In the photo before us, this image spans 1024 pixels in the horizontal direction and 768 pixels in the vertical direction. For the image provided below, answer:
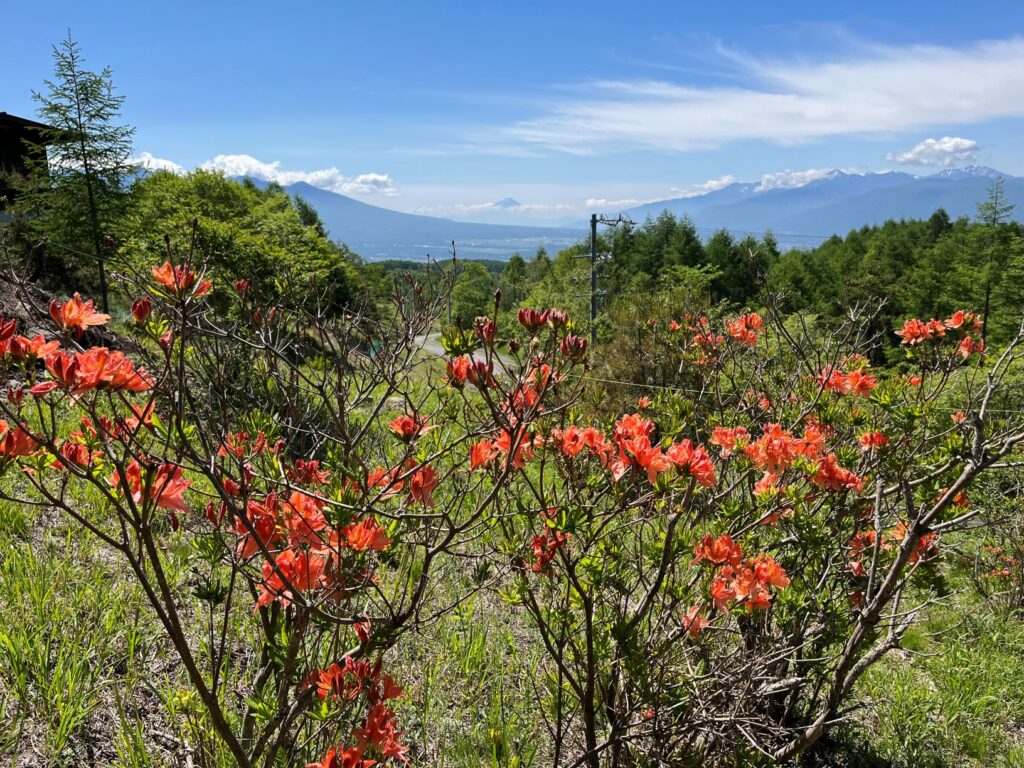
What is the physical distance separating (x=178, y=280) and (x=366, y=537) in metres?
0.60

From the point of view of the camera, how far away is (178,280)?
1.15 metres

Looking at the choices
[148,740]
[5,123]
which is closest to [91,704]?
[148,740]

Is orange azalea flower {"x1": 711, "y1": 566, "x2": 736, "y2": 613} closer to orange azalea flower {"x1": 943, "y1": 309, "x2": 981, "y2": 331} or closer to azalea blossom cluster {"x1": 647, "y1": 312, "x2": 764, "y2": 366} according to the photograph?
azalea blossom cluster {"x1": 647, "y1": 312, "x2": 764, "y2": 366}

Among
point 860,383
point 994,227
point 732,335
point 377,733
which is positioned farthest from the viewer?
point 994,227

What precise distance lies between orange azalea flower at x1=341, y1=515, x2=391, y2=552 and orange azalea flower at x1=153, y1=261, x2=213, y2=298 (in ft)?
1.75

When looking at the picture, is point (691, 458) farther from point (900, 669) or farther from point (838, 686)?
point (900, 669)

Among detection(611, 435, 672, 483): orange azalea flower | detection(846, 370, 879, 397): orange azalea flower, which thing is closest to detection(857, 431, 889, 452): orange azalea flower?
detection(846, 370, 879, 397): orange azalea flower

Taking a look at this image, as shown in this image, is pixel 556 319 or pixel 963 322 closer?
pixel 556 319

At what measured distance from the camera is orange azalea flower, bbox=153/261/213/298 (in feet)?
3.77

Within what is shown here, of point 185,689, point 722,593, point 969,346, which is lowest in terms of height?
point 185,689

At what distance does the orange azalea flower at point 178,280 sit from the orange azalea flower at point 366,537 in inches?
21.0

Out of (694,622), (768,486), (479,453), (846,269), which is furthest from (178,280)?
(846,269)

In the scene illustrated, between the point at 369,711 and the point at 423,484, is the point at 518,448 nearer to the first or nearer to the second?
the point at 423,484

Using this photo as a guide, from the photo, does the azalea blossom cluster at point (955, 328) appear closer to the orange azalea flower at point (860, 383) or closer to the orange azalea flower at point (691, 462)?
the orange azalea flower at point (860, 383)
